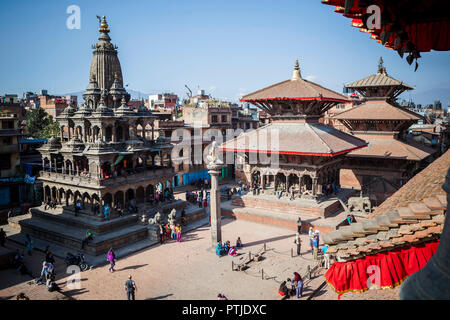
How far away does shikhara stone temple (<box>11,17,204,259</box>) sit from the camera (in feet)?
69.4

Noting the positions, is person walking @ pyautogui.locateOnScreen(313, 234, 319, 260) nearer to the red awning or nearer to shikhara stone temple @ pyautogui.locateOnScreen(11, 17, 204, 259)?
shikhara stone temple @ pyautogui.locateOnScreen(11, 17, 204, 259)

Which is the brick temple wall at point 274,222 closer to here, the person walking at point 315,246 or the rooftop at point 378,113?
the person walking at point 315,246

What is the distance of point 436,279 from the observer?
2.90 metres

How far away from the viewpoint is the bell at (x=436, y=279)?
9.25ft

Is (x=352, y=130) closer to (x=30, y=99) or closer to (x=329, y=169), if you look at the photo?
(x=329, y=169)

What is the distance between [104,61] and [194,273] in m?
19.9

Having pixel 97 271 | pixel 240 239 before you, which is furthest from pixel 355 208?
pixel 97 271

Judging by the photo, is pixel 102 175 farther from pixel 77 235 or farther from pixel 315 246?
pixel 315 246

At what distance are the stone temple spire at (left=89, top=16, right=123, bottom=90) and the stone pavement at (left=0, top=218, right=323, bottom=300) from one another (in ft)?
50.6

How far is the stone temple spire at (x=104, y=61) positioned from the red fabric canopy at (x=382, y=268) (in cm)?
2619

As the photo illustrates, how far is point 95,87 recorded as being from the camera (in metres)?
26.7

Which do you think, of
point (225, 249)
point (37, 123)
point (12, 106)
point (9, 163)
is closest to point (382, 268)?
point (225, 249)

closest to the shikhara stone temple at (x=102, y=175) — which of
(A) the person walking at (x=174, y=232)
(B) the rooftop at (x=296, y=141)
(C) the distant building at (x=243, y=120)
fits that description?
(A) the person walking at (x=174, y=232)

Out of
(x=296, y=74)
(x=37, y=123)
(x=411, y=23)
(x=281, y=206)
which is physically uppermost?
(x=296, y=74)
